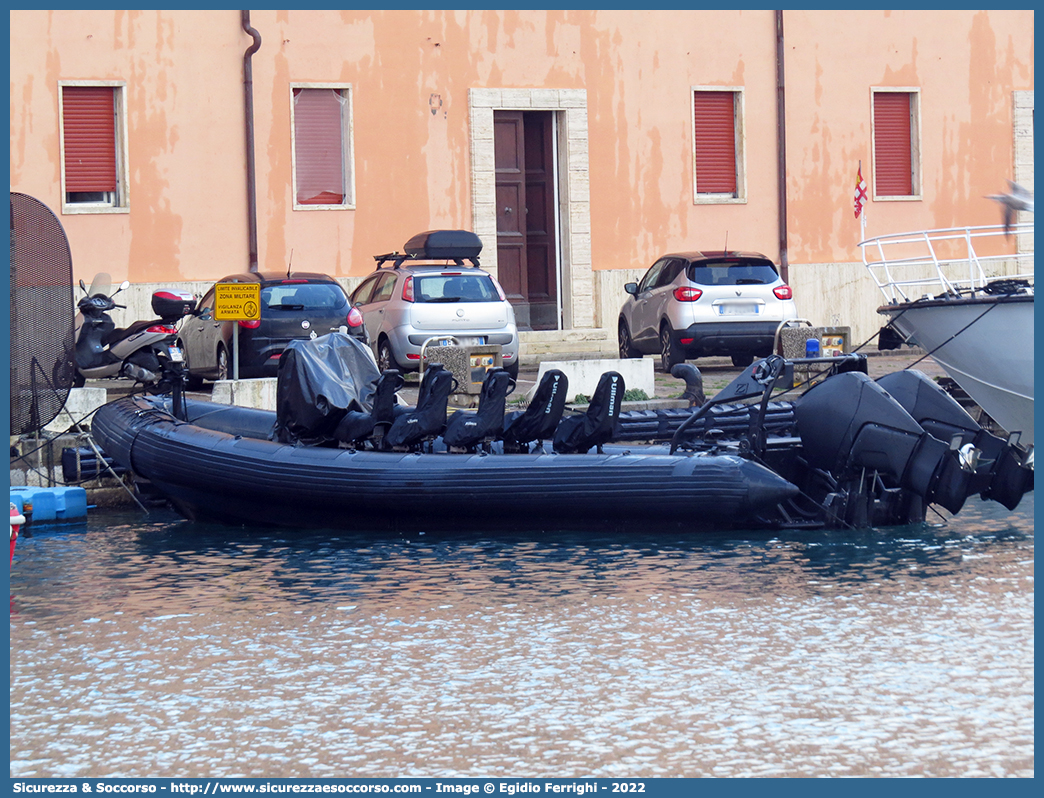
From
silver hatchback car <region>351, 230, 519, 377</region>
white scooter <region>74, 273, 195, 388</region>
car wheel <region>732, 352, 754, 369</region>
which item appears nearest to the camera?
white scooter <region>74, 273, 195, 388</region>

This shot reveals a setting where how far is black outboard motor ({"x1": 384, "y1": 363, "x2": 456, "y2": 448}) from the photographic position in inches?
436

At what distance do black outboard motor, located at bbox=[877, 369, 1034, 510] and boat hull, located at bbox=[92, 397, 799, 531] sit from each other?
52.0 inches

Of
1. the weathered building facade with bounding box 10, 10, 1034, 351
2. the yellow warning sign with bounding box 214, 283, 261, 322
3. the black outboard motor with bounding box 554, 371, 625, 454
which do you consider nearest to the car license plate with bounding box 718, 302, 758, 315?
the weathered building facade with bounding box 10, 10, 1034, 351

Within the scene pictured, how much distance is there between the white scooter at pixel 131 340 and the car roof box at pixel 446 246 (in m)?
7.00

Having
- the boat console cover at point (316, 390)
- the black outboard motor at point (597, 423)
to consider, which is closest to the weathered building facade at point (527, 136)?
the boat console cover at point (316, 390)

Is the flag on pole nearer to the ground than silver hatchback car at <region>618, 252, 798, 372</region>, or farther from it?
farther from it

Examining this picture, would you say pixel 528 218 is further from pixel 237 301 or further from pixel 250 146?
pixel 237 301

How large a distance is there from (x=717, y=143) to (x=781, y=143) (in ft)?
3.50

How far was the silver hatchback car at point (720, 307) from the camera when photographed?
19.2 meters

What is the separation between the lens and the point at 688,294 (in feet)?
63.5

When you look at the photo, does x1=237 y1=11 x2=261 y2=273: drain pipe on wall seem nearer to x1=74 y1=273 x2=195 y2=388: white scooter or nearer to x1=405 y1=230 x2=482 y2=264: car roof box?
x1=405 y1=230 x2=482 y2=264: car roof box

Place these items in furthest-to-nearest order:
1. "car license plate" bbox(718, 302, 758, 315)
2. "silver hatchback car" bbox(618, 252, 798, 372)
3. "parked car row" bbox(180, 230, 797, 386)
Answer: "car license plate" bbox(718, 302, 758, 315) → "silver hatchback car" bbox(618, 252, 798, 372) → "parked car row" bbox(180, 230, 797, 386)

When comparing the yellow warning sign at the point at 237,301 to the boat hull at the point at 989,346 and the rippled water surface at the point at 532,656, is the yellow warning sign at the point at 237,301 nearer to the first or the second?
the rippled water surface at the point at 532,656

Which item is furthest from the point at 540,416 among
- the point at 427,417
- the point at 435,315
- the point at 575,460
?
the point at 435,315
